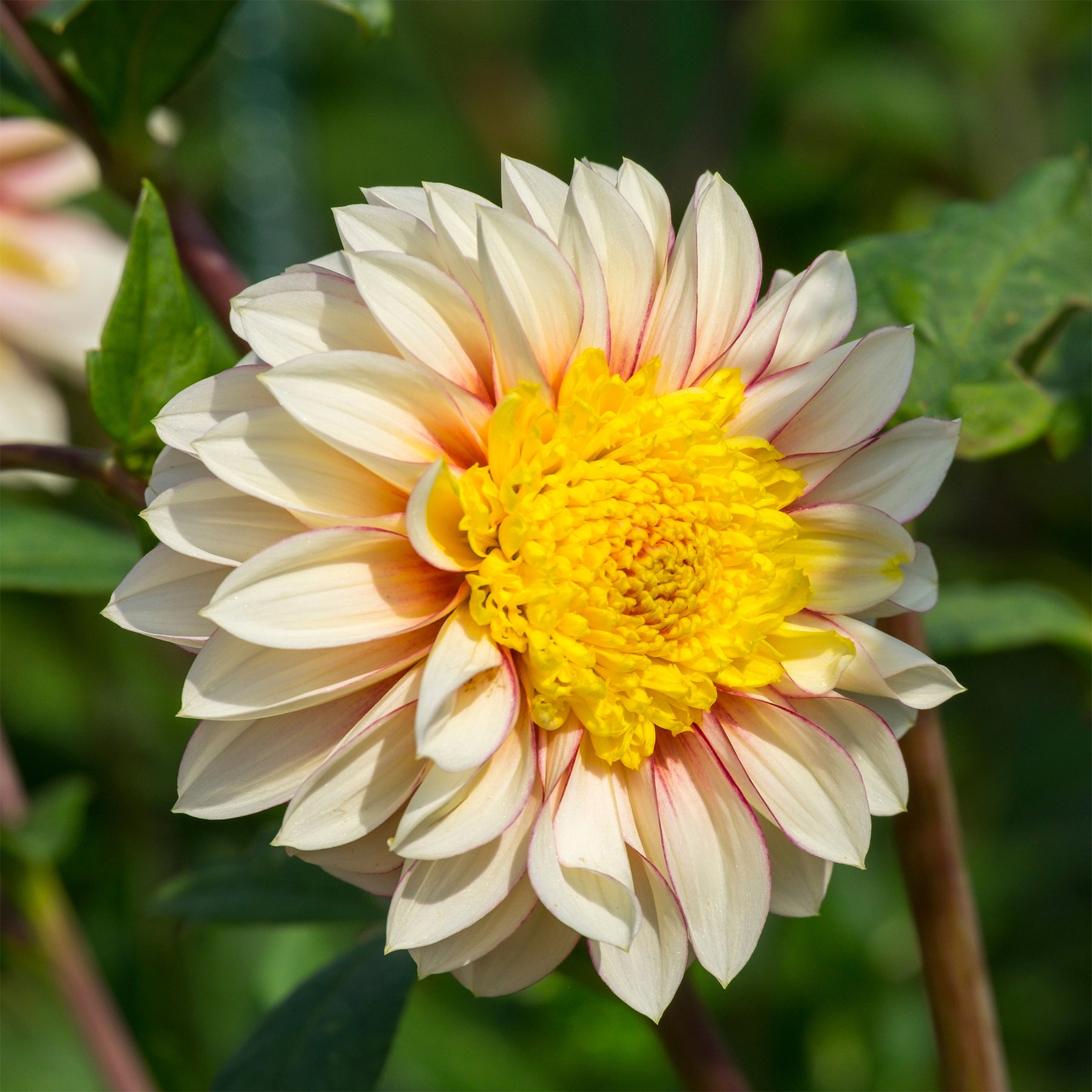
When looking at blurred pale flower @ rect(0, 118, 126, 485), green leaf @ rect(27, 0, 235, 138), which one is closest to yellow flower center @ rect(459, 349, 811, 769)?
green leaf @ rect(27, 0, 235, 138)

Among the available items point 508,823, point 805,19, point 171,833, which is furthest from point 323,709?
point 805,19

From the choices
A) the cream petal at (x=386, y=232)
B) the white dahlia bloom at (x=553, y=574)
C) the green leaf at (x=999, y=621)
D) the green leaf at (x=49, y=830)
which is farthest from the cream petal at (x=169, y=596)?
the green leaf at (x=999, y=621)

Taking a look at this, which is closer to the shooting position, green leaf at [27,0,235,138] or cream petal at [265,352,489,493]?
cream petal at [265,352,489,493]

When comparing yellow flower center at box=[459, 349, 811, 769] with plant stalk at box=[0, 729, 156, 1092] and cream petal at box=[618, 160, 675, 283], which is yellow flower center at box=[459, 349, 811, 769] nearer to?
cream petal at box=[618, 160, 675, 283]

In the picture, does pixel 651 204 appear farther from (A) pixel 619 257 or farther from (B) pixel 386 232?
(B) pixel 386 232

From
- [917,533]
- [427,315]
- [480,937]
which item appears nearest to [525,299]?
[427,315]
